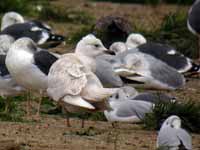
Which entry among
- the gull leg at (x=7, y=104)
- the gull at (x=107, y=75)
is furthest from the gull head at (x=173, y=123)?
the gull at (x=107, y=75)

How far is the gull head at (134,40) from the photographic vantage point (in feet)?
53.0

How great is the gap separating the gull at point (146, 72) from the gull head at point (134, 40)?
1.60 m

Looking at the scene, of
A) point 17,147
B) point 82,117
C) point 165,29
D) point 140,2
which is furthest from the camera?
point 140,2

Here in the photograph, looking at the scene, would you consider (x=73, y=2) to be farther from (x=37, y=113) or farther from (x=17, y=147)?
(x=17, y=147)

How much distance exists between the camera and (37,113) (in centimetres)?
1167

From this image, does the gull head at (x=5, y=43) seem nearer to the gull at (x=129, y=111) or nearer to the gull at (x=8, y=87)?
the gull at (x=8, y=87)

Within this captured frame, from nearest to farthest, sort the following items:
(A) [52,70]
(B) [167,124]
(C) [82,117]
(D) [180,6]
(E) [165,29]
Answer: (B) [167,124] → (A) [52,70] → (C) [82,117] → (E) [165,29] → (D) [180,6]

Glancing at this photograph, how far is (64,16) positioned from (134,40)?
408 cm

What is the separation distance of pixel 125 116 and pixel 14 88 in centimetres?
169

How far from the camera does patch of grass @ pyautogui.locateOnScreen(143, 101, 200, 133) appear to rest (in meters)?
10.9

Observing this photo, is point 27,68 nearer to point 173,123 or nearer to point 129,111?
point 129,111

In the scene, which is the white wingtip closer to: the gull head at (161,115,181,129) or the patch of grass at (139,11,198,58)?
the gull head at (161,115,181,129)

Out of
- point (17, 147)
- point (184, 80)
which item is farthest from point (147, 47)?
point (17, 147)

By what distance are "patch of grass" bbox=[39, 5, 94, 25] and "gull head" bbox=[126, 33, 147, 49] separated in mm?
3526
